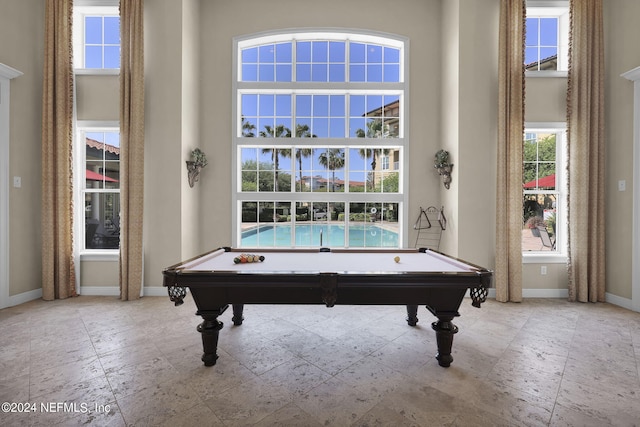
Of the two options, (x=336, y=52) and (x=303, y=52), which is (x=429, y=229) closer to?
(x=336, y=52)

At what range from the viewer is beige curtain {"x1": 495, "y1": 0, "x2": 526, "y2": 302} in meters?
3.99

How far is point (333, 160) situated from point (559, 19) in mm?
4277

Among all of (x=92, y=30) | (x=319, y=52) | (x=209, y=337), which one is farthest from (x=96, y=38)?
(x=209, y=337)

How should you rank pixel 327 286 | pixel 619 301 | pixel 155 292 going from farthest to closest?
pixel 155 292, pixel 619 301, pixel 327 286

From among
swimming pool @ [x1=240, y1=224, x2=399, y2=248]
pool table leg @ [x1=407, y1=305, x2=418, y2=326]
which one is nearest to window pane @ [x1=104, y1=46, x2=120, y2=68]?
swimming pool @ [x1=240, y1=224, x2=399, y2=248]

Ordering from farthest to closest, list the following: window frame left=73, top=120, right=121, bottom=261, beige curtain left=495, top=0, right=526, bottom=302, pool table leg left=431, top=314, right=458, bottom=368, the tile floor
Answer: window frame left=73, top=120, right=121, bottom=261, beige curtain left=495, top=0, right=526, bottom=302, pool table leg left=431, top=314, right=458, bottom=368, the tile floor

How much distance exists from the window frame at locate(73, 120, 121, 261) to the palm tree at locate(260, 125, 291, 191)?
227cm

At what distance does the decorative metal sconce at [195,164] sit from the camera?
4.25 meters

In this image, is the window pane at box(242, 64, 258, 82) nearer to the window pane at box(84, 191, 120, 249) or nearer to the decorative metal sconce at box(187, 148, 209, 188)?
the decorative metal sconce at box(187, 148, 209, 188)

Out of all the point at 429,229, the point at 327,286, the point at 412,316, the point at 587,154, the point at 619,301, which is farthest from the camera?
the point at 429,229

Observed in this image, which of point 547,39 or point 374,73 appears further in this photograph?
point 374,73

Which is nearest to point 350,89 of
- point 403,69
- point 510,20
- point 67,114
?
point 403,69

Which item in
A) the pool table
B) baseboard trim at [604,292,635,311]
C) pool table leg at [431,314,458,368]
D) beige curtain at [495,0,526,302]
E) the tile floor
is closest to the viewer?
the tile floor

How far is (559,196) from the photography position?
4.40 metres
